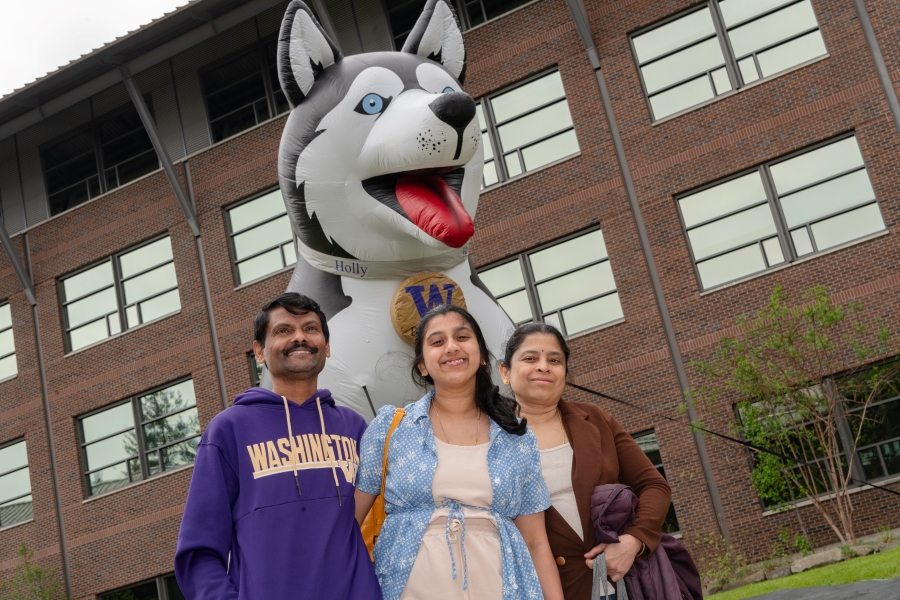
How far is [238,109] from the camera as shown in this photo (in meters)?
15.5

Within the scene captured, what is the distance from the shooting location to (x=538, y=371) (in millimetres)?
2826

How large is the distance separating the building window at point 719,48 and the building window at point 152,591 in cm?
1073

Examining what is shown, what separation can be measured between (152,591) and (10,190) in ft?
26.2

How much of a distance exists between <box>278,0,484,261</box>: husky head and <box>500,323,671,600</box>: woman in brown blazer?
47.9 inches

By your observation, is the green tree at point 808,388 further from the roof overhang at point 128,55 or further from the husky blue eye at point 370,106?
the roof overhang at point 128,55

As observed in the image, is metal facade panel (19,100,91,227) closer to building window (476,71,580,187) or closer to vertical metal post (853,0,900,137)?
building window (476,71,580,187)

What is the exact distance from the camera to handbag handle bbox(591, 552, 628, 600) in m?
2.60

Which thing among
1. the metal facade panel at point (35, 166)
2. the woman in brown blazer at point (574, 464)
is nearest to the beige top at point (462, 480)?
the woman in brown blazer at point (574, 464)

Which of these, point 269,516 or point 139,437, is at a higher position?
point 139,437

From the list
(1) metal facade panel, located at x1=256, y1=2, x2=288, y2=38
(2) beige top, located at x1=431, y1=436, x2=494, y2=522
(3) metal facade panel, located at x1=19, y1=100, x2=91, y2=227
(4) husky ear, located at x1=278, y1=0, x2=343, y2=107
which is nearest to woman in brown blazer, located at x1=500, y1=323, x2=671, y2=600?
(2) beige top, located at x1=431, y1=436, x2=494, y2=522

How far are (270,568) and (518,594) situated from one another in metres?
0.66

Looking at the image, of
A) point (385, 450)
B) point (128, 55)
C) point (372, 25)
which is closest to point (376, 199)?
point (385, 450)

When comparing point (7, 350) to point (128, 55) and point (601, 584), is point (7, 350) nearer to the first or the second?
point (128, 55)

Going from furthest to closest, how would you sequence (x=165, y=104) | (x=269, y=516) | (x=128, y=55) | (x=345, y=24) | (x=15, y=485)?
1. (x=15, y=485)
2. (x=165, y=104)
3. (x=128, y=55)
4. (x=345, y=24)
5. (x=269, y=516)
